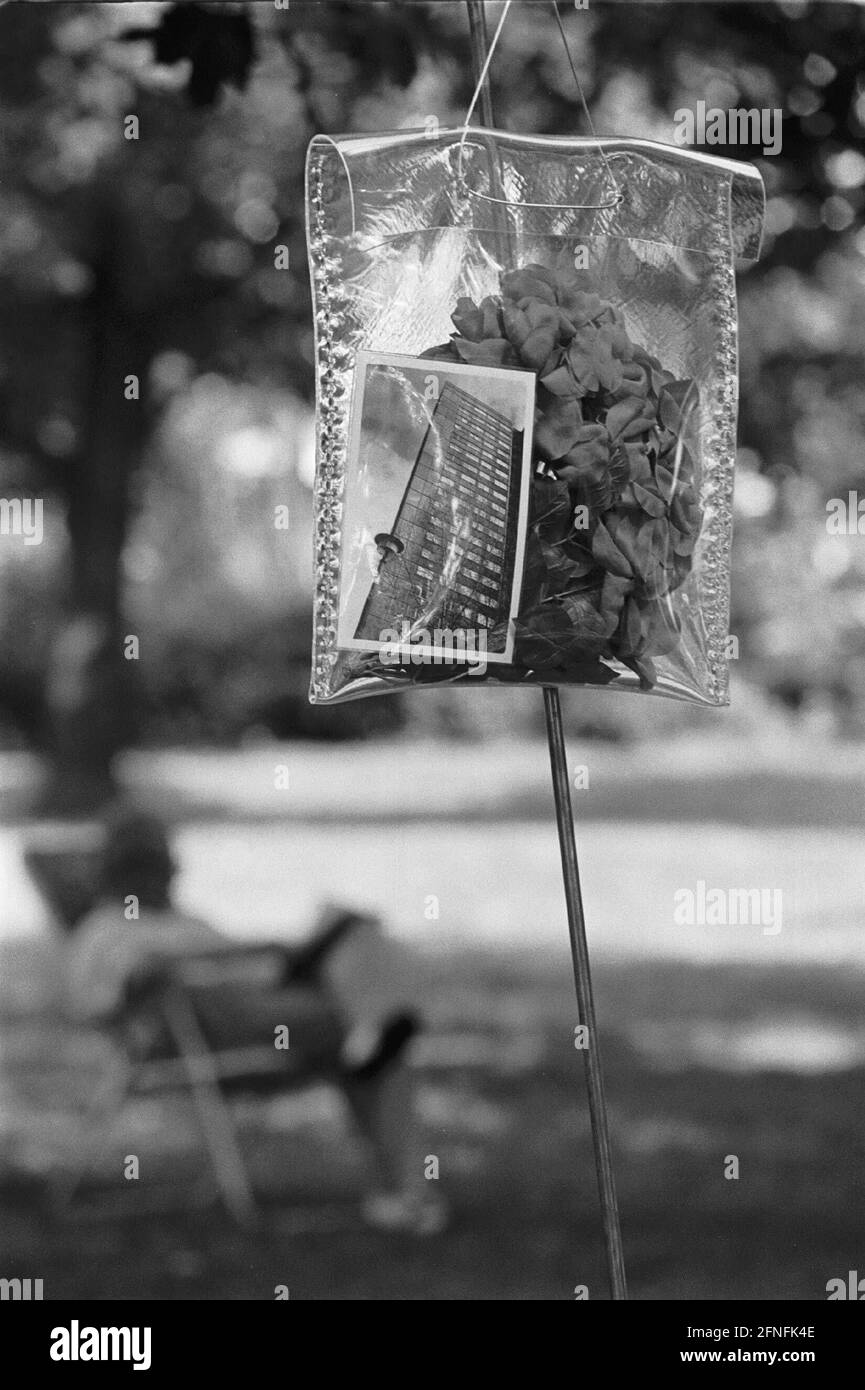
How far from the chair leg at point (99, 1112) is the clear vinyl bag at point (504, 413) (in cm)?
99

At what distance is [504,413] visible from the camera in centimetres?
74

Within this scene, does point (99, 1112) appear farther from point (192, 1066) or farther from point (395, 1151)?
point (395, 1151)

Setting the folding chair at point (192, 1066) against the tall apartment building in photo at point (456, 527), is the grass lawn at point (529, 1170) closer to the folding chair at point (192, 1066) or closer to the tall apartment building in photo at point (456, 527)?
the folding chair at point (192, 1066)

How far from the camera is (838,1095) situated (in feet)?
5.38

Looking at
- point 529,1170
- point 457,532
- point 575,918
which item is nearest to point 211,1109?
point 529,1170

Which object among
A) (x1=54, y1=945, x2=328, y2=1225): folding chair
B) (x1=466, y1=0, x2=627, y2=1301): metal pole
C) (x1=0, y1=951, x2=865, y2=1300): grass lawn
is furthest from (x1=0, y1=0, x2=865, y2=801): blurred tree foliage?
(x1=466, y1=0, x2=627, y2=1301): metal pole

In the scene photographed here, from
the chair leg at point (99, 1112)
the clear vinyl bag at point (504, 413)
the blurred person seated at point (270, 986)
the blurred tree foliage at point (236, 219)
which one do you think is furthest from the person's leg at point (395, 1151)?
the clear vinyl bag at point (504, 413)

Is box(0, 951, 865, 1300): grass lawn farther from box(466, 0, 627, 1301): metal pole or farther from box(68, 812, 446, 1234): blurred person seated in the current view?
box(466, 0, 627, 1301): metal pole

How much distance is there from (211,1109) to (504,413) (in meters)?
1.11

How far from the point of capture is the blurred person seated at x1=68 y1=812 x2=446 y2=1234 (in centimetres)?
160

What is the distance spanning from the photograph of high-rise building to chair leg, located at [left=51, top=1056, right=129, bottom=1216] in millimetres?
1034

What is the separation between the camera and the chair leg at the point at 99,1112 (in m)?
1.61

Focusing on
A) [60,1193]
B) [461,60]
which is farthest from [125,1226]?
[461,60]

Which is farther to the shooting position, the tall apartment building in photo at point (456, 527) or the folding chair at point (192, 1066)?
the folding chair at point (192, 1066)
